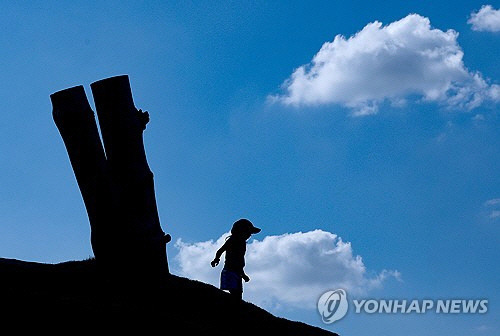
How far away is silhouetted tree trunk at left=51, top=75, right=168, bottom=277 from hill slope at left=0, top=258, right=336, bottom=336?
532mm

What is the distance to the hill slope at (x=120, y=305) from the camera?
33.3 ft

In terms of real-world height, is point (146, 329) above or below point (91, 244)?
Result: below

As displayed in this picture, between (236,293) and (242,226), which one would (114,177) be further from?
(236,293)

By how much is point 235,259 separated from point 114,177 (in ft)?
9.83

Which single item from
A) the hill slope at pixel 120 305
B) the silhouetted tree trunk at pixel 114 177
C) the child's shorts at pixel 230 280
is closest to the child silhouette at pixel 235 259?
the child's shorts at pixel 230 280

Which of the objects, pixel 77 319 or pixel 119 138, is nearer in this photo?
pixel 77 319

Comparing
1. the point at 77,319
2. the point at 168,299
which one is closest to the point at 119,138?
the point at 168,299

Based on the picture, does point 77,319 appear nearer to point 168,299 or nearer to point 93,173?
point 168,299

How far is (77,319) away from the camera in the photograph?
10.0m

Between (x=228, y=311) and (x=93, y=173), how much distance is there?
11.5 feet

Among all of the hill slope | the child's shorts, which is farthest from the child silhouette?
the hill slope

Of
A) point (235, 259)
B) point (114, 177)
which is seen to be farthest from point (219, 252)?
point (114, 177)

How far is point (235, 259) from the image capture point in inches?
558

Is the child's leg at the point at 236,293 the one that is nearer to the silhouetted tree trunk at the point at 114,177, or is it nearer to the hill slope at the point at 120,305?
the hill slope at the point at 120,305
